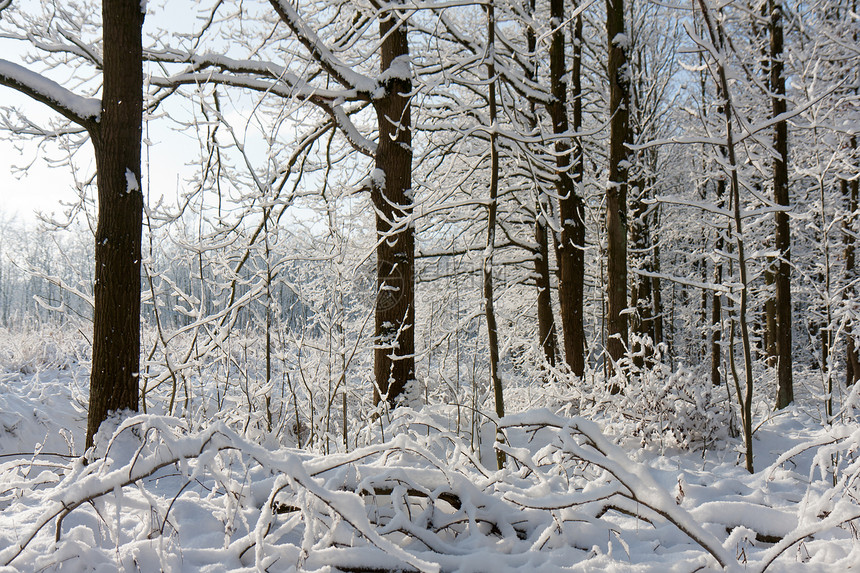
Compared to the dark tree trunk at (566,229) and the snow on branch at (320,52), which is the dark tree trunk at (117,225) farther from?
the dark tree trunk at (566,229)

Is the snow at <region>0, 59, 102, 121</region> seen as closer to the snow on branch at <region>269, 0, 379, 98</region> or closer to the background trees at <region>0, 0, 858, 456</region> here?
the background trees at <region>0, 0, 858, 456</region>

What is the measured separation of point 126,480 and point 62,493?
5.9 inches

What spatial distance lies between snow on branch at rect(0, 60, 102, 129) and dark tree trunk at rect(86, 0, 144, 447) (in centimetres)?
7

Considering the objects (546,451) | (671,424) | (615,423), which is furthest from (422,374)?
(546,451)

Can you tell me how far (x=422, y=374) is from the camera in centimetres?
786

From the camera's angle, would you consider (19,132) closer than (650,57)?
Yes

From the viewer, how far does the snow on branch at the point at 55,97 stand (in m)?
2.82

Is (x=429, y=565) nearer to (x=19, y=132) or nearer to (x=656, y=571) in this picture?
(x=656, y=571)

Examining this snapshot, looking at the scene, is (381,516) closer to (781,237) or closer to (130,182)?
(130,182)

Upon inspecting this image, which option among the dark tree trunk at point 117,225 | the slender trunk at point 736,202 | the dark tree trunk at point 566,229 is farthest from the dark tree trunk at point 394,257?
the slender trunk at point 736,202

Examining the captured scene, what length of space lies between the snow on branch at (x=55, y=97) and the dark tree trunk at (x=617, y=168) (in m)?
4.75

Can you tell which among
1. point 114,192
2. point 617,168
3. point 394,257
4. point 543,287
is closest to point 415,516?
point 114,192

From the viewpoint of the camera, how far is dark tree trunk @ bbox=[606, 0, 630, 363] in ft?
18.7

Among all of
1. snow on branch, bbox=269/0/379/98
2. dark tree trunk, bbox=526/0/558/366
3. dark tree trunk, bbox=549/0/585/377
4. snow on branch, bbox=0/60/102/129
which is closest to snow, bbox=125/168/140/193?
snow on branch, bbox=0/60/102/129
